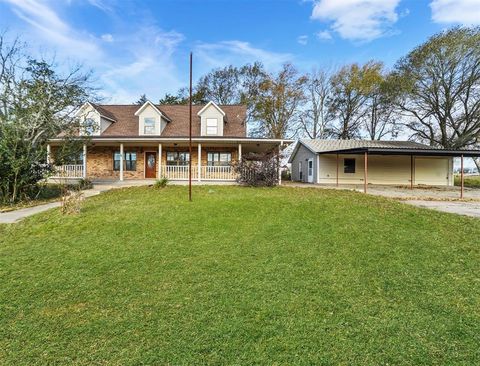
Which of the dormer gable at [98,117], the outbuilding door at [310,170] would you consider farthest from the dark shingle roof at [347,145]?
the dormer gable at [98,117]

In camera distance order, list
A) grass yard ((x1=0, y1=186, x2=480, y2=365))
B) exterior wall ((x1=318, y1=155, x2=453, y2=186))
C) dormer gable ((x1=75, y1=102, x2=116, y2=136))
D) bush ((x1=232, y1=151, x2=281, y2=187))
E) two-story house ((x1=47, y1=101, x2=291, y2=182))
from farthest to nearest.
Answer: exterior wall ((x1=318, y1=155, x2=453, y2=186)) < two-story house ((x1=47, y1=101, x2=291, y2=182)) < dormer gable ((x1=75, y1=102, x2=116, y2=136)) < bush ((x1=232, y1=151, x2=281, y2=187)) < grass yard ((x1=0, y1=186, x2=480, y2=365))

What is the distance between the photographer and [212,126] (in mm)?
19328

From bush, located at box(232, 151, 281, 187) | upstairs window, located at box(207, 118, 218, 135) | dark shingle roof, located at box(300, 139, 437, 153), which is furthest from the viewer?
dark shingle roof, located at box(300, 139, 437, 153)

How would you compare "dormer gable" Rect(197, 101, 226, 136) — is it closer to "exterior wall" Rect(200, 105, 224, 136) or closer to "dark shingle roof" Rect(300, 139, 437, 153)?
"exterior wall" Rect(200, 105, 224, 136)

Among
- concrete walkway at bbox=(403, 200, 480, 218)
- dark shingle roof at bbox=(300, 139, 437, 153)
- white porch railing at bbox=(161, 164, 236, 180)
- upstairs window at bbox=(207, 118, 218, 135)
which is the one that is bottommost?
concrete walkway at bbox=(403, 200, 480, 218)

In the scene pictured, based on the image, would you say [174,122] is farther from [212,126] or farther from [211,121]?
[212,126]

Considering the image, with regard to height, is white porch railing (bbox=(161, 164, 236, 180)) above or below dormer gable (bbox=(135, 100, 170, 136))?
below

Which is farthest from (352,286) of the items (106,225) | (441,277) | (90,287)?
(106,225)

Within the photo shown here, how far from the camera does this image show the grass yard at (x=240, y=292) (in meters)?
2.59

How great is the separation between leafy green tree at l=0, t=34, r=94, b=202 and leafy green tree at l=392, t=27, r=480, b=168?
2687 centimetres

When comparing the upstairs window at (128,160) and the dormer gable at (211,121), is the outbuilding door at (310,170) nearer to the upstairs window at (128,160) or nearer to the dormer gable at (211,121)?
the dormer gable at (211,121)

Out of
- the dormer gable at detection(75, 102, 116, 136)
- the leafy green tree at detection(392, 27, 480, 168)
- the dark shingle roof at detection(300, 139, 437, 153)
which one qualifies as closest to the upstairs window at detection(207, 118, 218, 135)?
the dormer gable at detection(75, 102, 116, 136)

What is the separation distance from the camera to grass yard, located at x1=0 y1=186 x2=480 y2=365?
2.59 metres

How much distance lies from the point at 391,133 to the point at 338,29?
2094cm
